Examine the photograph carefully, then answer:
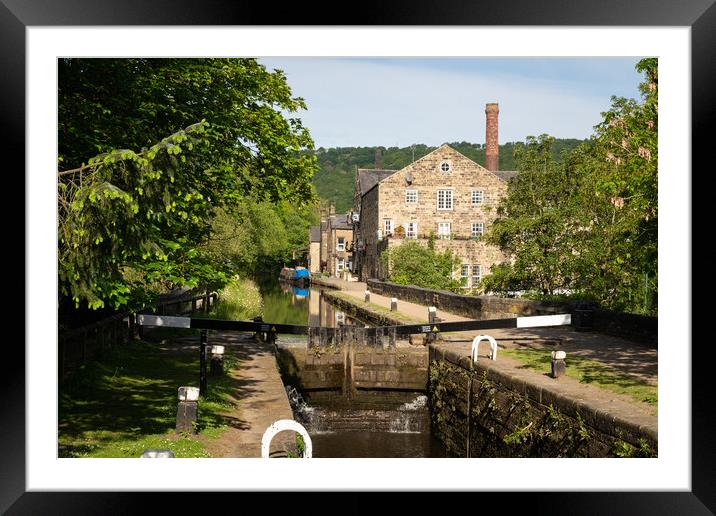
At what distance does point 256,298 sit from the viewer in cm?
3578

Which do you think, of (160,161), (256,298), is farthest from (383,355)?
(256,298)

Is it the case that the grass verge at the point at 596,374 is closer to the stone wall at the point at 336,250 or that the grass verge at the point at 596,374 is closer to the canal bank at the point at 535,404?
the canal bank at the point at 535,404

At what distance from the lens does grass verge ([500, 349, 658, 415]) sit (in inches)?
408

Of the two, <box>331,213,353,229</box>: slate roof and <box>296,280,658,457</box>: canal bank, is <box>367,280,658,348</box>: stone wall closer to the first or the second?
<box>296,280,658,457</box>: canal bank

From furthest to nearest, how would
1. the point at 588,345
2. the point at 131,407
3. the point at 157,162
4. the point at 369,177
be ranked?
the point at 369,177, the point at 588,345, the point at 131,407, the point at 157,162

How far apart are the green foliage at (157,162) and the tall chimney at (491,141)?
35.8 m

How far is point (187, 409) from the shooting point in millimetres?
9672

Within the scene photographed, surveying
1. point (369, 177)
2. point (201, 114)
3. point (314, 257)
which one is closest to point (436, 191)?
point (369, 177)

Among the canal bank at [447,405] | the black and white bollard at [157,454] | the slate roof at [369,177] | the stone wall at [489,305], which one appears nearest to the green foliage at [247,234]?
the canal bank at [447,405]

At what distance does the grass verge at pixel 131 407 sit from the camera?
907 cm

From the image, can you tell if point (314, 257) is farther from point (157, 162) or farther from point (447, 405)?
point (157, 162)

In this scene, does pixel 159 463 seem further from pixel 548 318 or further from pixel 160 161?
pixel 548 318
